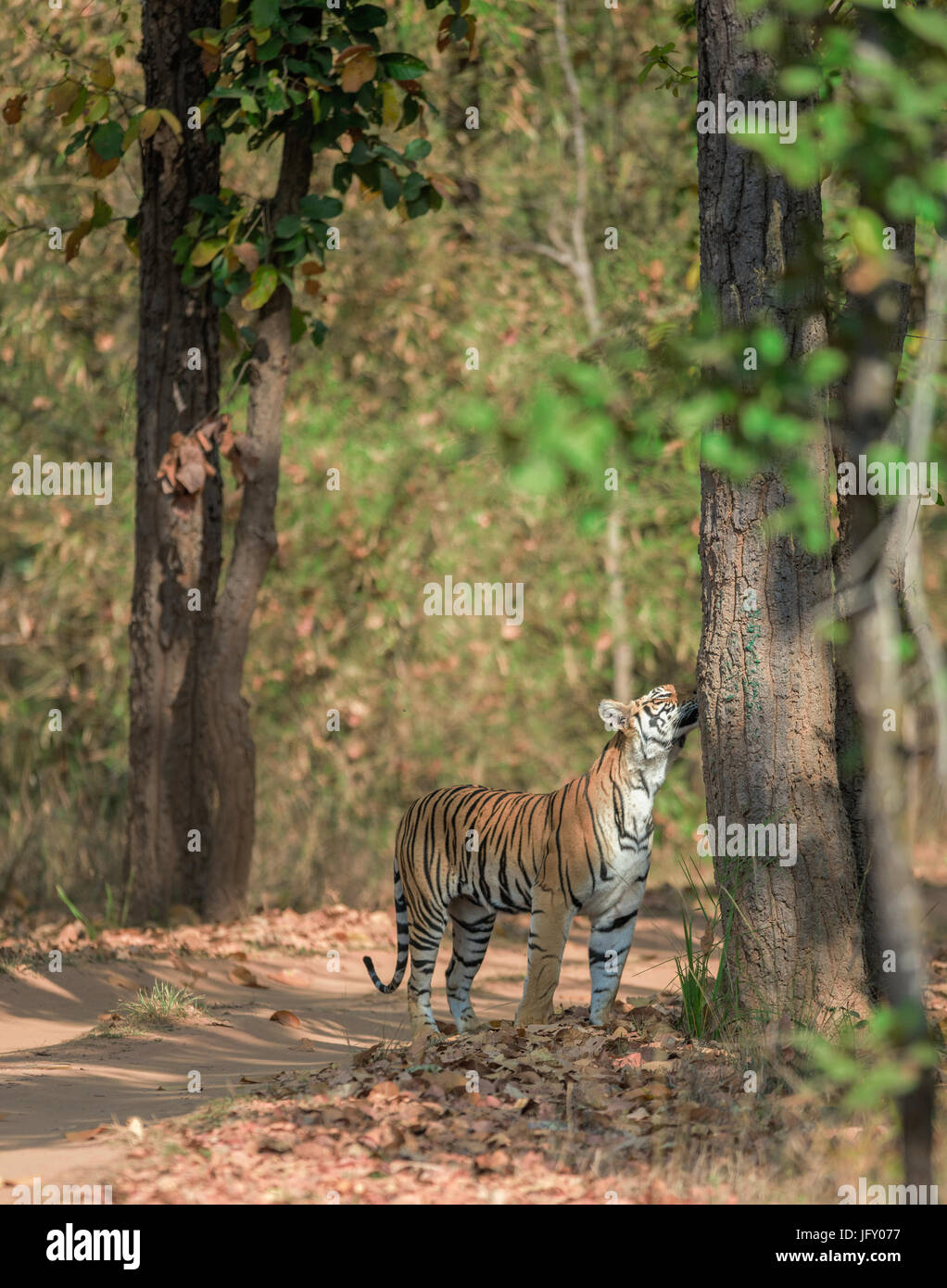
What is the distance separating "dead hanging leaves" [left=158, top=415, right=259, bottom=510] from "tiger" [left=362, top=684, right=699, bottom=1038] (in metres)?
3.58

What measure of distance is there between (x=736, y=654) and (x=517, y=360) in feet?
28.3

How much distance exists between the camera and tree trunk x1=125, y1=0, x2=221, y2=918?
9.53 m

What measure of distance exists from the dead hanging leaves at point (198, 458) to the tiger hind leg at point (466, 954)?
378cm

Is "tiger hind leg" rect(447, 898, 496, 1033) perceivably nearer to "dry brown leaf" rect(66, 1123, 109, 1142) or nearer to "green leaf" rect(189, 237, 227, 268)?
"dry brown leaf" rect(66, 1123, 109, 1142)

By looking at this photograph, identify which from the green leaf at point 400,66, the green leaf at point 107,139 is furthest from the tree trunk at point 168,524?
the green leaf at point 400,66

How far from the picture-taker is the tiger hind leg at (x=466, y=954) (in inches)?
265

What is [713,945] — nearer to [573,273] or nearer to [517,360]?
[517,360]

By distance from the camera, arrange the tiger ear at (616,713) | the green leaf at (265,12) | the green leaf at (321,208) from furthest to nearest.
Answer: the green leaf at (321,208)
the green leaf at (265,12)
the tiger ear at (616,713)

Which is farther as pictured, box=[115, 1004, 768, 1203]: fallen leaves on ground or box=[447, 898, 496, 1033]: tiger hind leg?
box=[447, 898, 496, 1033]: tiger hind leg

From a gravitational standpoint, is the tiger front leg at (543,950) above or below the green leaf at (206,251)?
below

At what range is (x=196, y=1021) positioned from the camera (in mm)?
7027

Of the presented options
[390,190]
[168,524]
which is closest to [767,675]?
[390,190]

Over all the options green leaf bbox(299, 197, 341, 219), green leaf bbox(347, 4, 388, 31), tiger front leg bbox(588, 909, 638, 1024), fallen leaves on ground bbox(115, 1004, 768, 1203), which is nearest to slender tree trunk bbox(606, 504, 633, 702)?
green leaf bbox(299, 197, 341, 219)

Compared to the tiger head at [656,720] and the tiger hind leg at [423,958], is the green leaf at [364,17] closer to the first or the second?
the tiger head at [656,720]
